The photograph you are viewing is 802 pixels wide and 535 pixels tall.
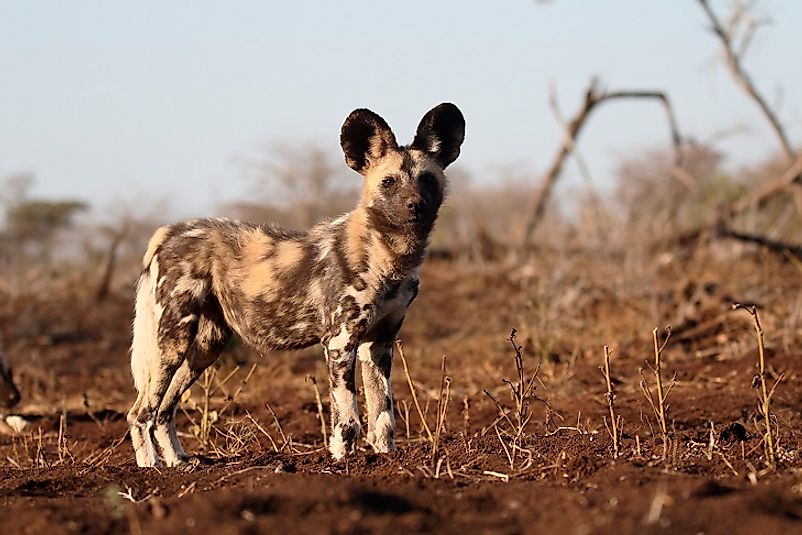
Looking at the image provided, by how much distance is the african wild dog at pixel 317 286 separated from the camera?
207 inches

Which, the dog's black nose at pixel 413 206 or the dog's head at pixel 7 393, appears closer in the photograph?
the dog's black nose at pixel 413 206

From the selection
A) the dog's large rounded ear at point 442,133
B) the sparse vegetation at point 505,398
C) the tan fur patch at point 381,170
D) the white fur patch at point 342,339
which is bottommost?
the sparse vegetation at point 505,398

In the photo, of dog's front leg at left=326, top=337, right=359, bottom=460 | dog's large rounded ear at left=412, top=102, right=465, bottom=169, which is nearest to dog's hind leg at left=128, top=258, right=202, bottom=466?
dog's front leg at left=326, top=337, right=359, bottom=460

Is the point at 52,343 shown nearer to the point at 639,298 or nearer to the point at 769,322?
the point at 639,298

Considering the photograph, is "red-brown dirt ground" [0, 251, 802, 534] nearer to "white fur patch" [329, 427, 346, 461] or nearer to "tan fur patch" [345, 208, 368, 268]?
"white fur patch" [329, 427, 346, 461]

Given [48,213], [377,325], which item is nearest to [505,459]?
[377,325]

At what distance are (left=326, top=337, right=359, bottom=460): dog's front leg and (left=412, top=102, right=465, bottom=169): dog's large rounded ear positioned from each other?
44.6 inches

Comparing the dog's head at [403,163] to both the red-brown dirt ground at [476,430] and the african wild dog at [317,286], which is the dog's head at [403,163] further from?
the red-brown dirt ground at [476,430]

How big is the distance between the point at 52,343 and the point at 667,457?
9162 mm

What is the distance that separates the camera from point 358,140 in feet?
18.4

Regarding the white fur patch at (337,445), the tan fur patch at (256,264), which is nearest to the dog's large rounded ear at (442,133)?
the tan fur patch at (256,264)

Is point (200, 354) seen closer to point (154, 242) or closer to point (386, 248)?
point (154, 242)

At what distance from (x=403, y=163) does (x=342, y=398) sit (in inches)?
46.8

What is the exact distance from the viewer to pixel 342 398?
5.14 meters
